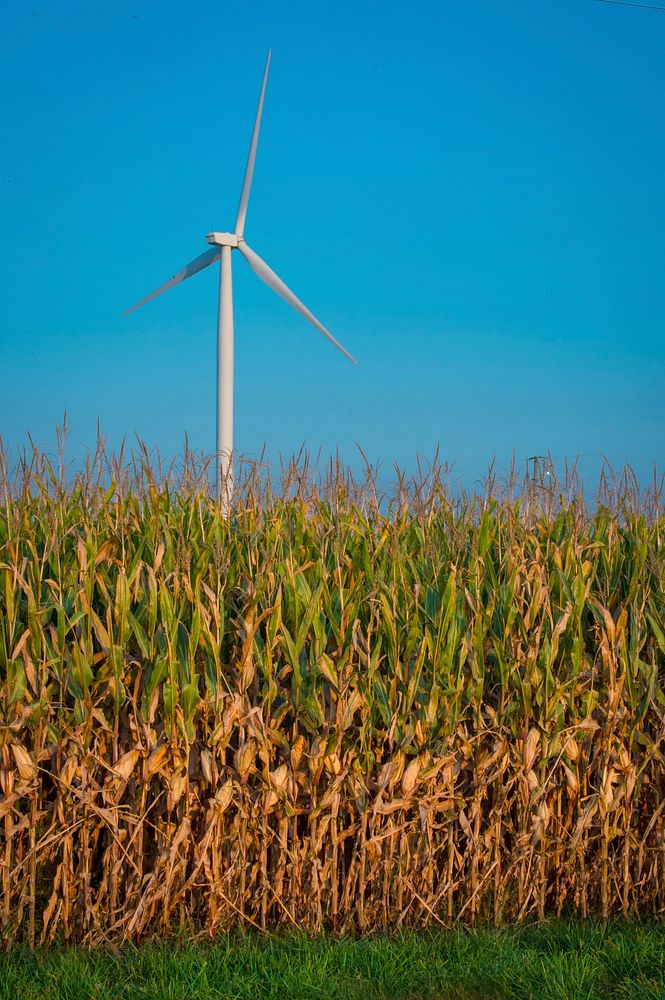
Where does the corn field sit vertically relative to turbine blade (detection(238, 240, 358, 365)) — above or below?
below

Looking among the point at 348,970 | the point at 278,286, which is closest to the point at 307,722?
the point at 348,970

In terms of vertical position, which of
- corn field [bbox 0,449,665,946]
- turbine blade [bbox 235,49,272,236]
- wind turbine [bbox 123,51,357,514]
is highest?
turbine blade [bbox 235,49,272,236]

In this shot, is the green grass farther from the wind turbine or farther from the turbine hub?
the turbine hub

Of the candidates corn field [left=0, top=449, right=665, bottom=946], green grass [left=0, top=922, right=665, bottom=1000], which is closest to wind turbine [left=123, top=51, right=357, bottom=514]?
corn field [left=0, top=449, right=665, bottom=946]

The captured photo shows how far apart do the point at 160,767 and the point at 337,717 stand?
1.08 m

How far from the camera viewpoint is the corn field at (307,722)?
5.33 meters

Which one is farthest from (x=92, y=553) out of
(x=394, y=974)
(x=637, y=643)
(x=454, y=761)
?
(x=637, y=643)

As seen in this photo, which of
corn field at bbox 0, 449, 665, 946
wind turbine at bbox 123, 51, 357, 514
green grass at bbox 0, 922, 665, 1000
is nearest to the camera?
green grass at bbox 0, 922, 665, 1000

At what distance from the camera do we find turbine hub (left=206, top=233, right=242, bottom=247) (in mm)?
20641

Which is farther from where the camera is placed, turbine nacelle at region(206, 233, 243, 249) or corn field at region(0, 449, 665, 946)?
turbine nacelle at region(206, 233, 243, 249)

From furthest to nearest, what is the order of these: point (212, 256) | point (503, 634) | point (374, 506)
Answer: point (212, 256) → point (374, 506) → point (503, 634)

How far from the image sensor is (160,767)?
530cm

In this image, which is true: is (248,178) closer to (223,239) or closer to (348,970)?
(223,239)

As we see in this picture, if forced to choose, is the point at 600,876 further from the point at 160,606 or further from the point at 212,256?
the point at 212,256
